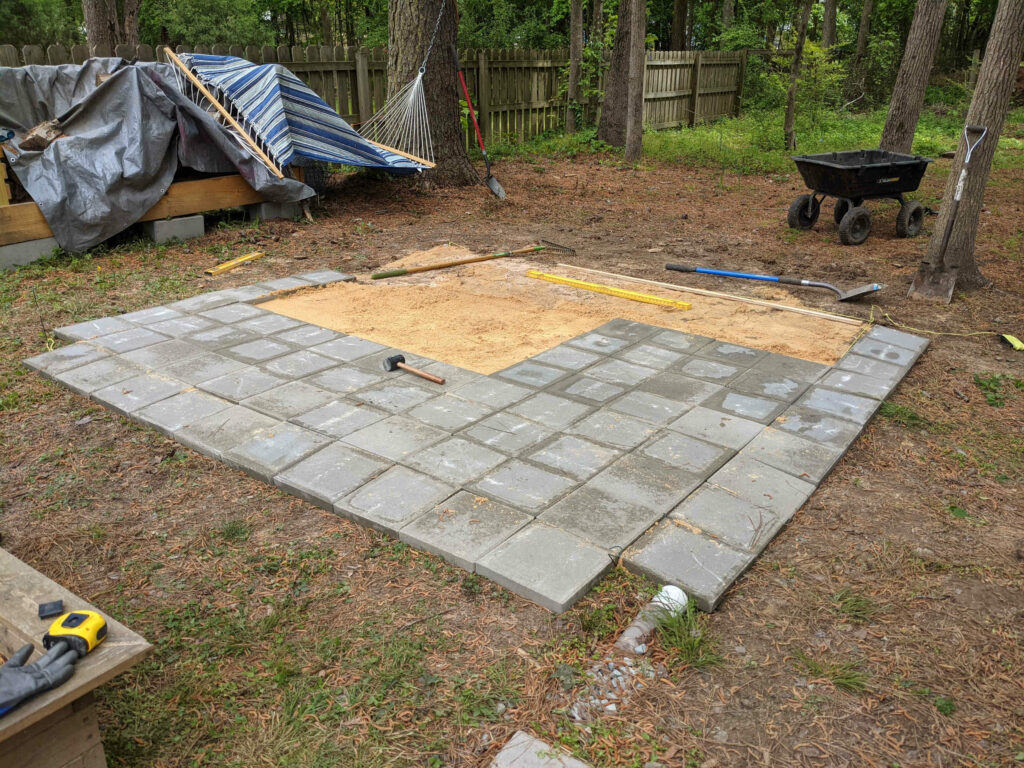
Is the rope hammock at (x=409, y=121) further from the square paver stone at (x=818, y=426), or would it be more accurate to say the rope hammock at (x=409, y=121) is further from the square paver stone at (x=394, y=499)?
the square paver stone at (x=394, y=499)

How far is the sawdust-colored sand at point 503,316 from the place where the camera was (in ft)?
15.1

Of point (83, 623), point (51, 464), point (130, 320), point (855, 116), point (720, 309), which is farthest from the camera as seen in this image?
point (855, 116)

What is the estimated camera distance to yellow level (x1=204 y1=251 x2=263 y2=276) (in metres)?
6.01

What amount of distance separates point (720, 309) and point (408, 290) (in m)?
2.30

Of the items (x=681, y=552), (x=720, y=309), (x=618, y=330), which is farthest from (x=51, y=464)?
(x=720, y=309)

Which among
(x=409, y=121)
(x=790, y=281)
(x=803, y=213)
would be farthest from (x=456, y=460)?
(x=409, y=121)

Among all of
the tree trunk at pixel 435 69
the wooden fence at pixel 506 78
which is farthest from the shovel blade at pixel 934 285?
the wooden fence at pixel 506 78

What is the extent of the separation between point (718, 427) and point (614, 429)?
19.8 inches

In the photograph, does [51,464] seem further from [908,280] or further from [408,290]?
[908,280]

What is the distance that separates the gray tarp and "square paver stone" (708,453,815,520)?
549cm

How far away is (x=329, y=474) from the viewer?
3.14 m

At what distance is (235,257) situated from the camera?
21.1ft

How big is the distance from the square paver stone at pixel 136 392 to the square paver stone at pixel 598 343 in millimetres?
2288

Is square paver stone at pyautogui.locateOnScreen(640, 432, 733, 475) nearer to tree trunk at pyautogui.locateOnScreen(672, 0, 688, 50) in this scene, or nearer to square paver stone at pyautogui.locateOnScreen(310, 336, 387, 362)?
square paver stone at pyautogui.locateOnScreen(310, 336, 387, 362)
